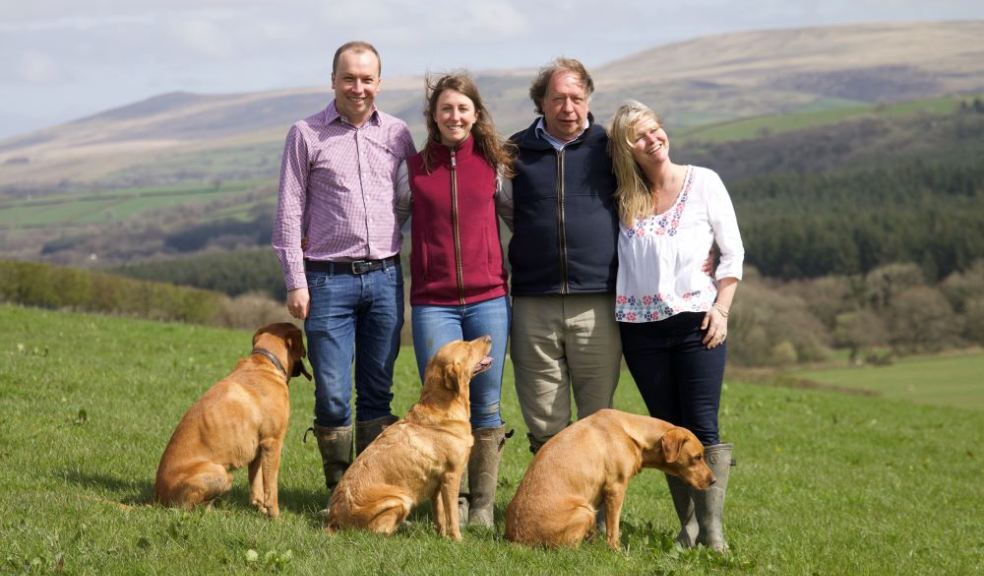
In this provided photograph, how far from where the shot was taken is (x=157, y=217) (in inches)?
7421

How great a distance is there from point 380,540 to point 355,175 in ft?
8.32

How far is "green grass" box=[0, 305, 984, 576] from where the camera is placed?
652 cm

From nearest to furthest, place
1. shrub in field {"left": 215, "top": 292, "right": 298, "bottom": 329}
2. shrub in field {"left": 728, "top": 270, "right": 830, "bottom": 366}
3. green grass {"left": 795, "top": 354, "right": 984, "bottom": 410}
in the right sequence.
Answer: shrub in field {"left": 215, "top": 292, "right": 298, "bottom": 329} < green grass {"left": 795, "top": 354, "right": 984, "bottom": 410} < shrub in field {"left": 728, "top": 270, "right": 830, "bottom": 366}

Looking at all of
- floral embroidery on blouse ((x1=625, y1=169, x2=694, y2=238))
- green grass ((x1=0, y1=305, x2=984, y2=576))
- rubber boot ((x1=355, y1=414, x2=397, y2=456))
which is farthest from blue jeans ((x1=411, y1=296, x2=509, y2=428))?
green grass ((x1=0, y1=305, x2=984, y2=576))

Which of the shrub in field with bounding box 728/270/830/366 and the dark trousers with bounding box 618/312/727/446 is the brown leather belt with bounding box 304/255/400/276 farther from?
the shrub in field with bounding box 728/270/830/366

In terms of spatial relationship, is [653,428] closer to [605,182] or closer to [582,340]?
[582,340]

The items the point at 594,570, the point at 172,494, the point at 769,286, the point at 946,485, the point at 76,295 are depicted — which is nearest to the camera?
the point at 594,570

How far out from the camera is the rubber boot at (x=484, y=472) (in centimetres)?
794

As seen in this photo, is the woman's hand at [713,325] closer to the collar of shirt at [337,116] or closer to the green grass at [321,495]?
the green grass at [321,495]

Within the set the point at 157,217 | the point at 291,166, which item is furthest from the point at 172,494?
the point at 157,217

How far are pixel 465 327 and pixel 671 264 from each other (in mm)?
1520

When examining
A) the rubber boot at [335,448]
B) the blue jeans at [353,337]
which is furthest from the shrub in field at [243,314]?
the blue jeans at [353,337]

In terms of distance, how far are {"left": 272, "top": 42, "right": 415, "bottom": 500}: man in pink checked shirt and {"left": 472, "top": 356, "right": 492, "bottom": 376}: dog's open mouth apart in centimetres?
86

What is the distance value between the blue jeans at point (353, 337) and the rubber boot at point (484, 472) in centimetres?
80
